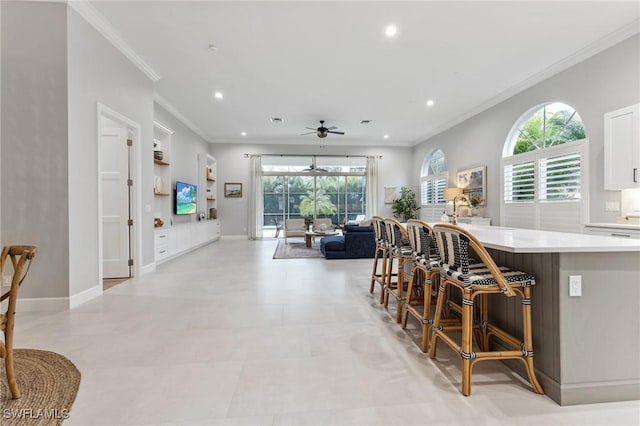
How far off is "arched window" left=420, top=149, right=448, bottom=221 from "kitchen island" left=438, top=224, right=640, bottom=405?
6.65 metres

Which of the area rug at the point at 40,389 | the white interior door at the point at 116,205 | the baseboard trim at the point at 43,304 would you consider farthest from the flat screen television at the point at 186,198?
the area rug at the point at 40,389

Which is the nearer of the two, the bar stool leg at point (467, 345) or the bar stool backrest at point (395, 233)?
the bar stool leg at point (467, 345)

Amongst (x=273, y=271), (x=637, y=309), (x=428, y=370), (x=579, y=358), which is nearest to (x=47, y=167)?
(x=273, y=271)

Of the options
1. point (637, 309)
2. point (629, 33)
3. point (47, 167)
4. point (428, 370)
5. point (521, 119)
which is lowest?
point (428, 370)

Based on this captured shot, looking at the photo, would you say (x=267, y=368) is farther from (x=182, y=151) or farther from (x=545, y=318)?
(x=182, y=151)

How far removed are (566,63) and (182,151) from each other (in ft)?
25.2

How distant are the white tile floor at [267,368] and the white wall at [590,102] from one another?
3.54 m

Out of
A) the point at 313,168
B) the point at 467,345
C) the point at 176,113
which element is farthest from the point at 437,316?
the point at 313,168

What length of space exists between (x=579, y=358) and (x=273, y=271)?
394 centimetres

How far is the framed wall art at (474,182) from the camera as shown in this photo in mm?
6332

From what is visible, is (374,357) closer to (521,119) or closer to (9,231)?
(9,231)

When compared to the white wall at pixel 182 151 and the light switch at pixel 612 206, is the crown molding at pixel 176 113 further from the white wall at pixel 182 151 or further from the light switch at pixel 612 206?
the light switch at pixel 612 206

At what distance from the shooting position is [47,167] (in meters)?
2.98

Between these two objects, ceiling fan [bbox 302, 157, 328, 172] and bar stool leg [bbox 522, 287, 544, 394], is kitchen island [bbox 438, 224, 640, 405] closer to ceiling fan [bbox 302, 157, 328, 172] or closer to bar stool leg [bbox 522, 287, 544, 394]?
bar stool leg [bbox 522, 287, 544, 394]
